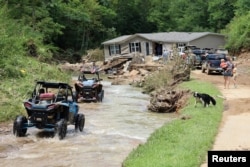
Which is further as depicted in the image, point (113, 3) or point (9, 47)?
point (113, 3)

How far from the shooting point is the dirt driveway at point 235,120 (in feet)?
43.4

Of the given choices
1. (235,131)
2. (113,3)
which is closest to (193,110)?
(235,131)

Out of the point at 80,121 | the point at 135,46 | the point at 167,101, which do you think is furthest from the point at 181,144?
the point at 135,46

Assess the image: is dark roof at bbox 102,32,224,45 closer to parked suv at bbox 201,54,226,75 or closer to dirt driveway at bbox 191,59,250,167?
parked suv at bbox 201,54,226,75

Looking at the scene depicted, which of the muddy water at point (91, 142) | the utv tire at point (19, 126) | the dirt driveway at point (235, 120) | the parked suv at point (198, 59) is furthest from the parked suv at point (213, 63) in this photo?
the utv tire at point (19, 126)

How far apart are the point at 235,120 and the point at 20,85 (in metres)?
12.1

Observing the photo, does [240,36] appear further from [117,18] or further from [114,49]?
[117,18]

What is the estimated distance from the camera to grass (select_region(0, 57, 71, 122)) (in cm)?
2003

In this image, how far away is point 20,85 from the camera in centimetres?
2444

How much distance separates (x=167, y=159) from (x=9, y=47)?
1888 centimetres

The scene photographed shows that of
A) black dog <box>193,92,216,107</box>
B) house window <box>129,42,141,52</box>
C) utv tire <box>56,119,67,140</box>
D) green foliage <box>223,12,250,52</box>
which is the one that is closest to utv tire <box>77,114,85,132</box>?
utv tire <box>56,119,67,140</box>

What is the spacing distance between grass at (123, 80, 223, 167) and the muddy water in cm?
88

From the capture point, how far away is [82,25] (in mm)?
76125

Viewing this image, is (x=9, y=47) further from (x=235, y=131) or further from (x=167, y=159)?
(x=167, y=159)
